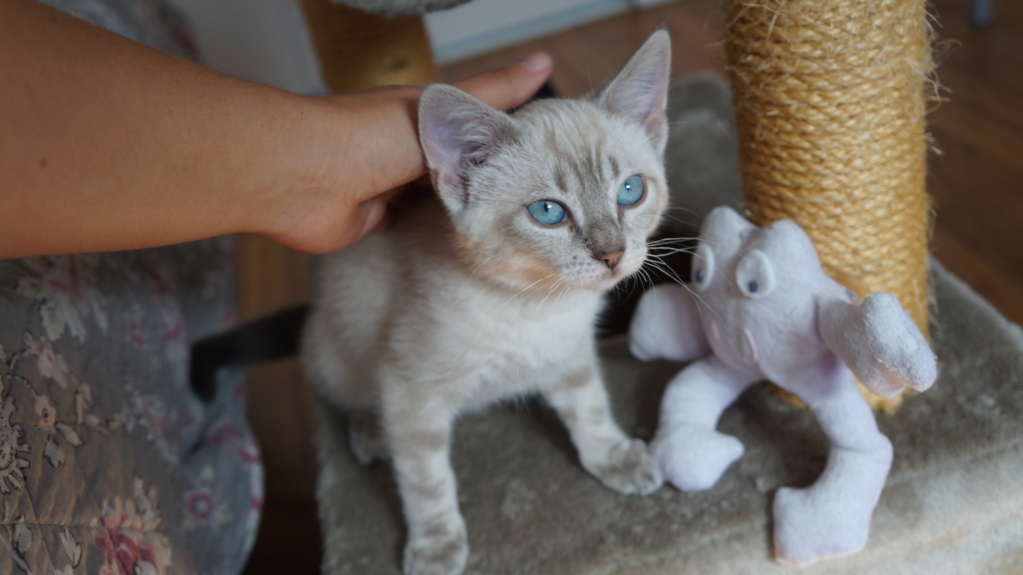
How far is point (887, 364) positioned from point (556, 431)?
62 cm

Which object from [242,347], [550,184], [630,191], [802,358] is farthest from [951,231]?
[242,347]

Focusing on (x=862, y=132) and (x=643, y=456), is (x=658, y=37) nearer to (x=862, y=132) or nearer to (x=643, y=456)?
(x=862, y=132)

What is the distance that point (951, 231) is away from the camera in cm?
197

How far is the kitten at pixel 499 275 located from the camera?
38.1 inches

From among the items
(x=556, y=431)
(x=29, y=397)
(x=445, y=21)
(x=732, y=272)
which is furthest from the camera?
(x=445, y=21)

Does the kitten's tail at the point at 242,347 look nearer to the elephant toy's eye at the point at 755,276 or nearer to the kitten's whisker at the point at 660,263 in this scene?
the kitten's whisker at the point at 660,263

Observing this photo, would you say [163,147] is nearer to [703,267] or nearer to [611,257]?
[611,257]

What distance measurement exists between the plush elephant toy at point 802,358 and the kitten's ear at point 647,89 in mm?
167

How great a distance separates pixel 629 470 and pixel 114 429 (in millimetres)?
793

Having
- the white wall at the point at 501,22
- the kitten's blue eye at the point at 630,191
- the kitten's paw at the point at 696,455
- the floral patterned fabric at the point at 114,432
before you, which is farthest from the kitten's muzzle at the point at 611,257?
the white wall at the point at 501,22

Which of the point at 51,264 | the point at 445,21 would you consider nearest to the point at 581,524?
the point at 51,264

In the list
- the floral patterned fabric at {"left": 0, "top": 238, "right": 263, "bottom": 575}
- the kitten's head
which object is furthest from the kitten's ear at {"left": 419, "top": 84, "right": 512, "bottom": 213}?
the floral patterned fabric at {"left": 0, "top": 238, "right": 263, "bottom": 575}

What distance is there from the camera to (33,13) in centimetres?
75

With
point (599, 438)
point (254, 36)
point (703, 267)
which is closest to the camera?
point (703, 267)
